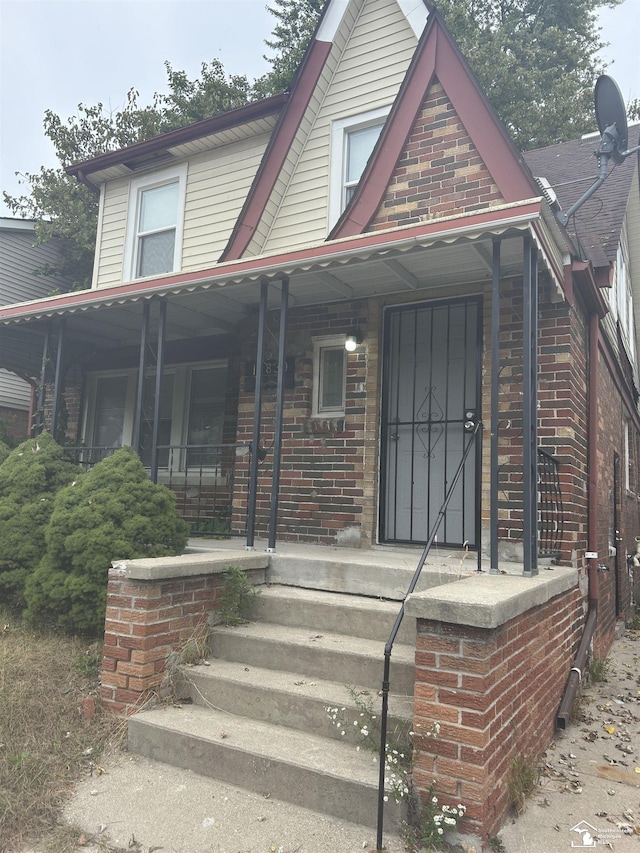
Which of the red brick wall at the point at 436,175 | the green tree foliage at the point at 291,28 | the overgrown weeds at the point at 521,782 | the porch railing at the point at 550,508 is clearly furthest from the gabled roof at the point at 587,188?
the green tree foliage at the point at 291,28

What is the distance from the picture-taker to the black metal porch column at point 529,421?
4.04m

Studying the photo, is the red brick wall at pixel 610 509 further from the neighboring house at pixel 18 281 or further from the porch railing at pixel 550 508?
the neighboring house at pixel 18 281

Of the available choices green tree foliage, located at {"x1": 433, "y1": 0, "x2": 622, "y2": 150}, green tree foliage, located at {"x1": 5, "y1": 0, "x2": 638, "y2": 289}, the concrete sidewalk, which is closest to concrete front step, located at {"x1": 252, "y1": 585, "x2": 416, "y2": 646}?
the concrete sidewalk

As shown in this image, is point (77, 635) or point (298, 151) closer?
point (77, 635)

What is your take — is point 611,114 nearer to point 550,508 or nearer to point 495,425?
point 495,425

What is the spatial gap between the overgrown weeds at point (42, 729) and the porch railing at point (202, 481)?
2744mm

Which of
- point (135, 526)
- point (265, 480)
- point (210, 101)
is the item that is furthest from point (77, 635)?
point (210, 101)

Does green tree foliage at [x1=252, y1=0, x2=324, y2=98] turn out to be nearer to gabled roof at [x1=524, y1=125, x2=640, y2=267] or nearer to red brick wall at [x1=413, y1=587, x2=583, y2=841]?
gabled roof at [x1=524, y1=125, x2=640, y2=267]

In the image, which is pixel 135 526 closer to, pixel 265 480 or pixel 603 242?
pixel 265 480

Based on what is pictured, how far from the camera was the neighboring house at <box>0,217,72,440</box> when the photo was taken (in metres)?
13.3

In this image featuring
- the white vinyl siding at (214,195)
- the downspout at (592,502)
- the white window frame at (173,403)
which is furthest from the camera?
the white window frame at (173,403)

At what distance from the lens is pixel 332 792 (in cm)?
290

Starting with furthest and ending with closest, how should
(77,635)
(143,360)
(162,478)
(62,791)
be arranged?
(162,478), (143,360), (77,635), (62,791)

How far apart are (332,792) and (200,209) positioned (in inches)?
291
